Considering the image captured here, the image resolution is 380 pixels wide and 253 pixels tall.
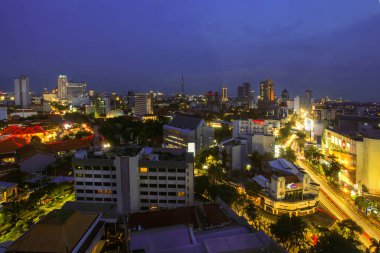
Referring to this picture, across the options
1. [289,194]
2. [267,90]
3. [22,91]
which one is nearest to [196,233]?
[289,194]

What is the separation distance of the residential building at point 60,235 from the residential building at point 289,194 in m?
7.21

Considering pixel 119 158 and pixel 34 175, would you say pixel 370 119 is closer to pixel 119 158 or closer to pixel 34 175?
pixel 119 158

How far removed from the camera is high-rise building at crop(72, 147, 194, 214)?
10047mm

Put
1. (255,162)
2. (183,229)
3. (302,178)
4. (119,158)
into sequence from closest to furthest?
(183,229) < (119,158) < (302,178) < (255,162)

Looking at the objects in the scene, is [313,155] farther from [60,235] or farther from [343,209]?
[60,235]

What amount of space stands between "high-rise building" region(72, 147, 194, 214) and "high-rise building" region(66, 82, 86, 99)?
62.8m

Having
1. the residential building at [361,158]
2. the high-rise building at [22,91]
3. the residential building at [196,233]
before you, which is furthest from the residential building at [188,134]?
the high-rise building at [22,91]

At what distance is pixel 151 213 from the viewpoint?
843 centimetres

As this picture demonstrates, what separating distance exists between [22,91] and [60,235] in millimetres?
50008

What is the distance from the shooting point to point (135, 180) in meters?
10.1

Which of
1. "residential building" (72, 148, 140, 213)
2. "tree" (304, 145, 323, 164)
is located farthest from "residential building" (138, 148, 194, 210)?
"tree" (304, 145, 323, 164)

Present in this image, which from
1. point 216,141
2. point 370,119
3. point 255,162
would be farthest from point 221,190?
point 370,119

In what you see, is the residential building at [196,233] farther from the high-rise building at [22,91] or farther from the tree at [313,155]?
the high-rise building at [22,91]

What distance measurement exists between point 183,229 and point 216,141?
50.5 feet
